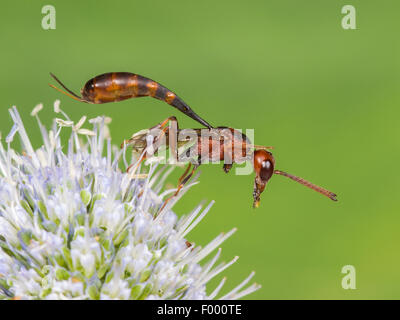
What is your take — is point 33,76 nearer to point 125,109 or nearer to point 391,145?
point 125,109

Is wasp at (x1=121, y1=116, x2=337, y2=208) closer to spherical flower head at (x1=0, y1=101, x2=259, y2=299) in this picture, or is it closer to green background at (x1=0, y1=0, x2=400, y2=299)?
spherical flower head at (x1=0, y1=101, x2=259, y2=299)

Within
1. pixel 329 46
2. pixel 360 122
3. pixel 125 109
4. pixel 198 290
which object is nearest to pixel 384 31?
pixel 329 46

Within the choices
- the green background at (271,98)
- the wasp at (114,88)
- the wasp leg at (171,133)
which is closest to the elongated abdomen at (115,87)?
Answer: the wasp at (114,88)

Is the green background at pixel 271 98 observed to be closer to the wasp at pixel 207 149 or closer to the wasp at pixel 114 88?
the wasp at pixel 207 149

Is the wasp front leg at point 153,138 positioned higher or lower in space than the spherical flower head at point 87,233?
higher

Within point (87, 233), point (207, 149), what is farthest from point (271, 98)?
point (87, 233)

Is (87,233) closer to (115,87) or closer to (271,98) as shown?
(115,87)
